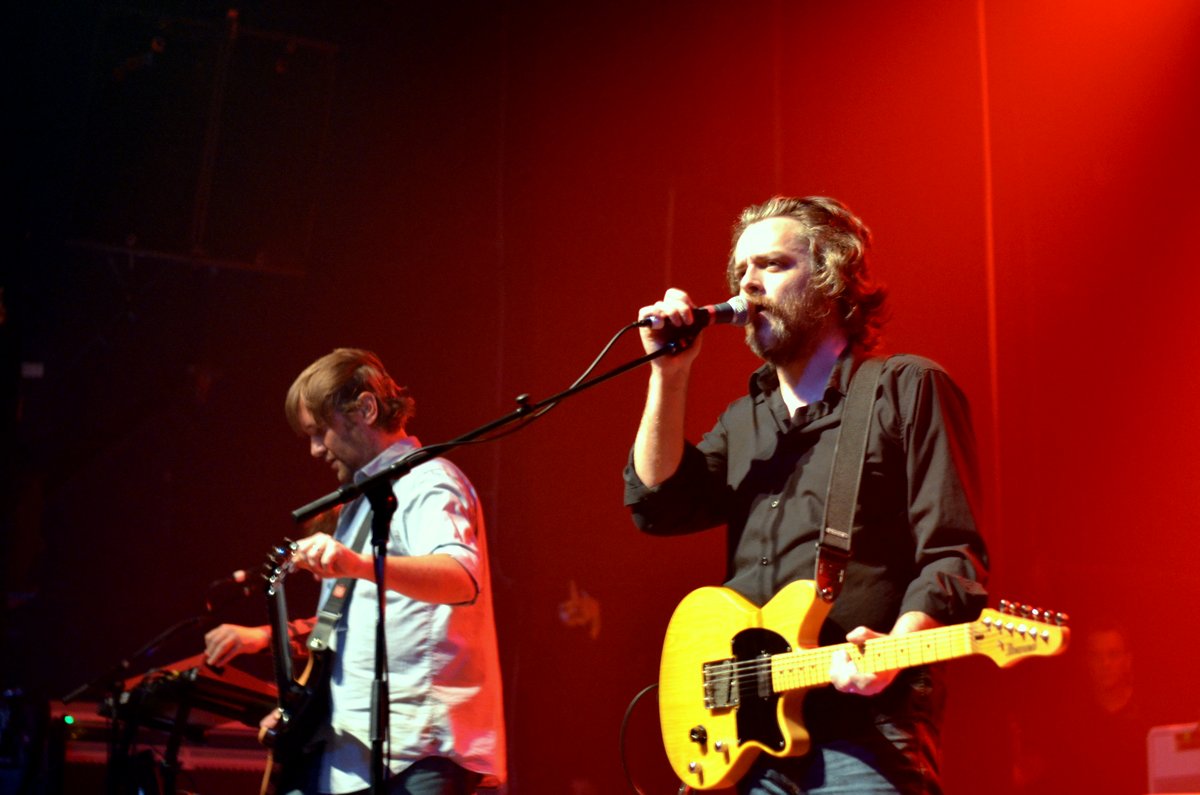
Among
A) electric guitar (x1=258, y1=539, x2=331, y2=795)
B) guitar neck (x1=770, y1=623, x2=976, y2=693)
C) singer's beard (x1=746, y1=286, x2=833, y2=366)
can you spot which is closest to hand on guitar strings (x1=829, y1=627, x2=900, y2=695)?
guitar neck (x1=770, y1=623, x2=976, y2=693)

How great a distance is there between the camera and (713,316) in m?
2.52

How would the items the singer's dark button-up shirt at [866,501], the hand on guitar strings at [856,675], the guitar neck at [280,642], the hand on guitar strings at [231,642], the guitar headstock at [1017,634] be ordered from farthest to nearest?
1. the hand on guitar strings at [231,642]
2. the guitar neck at [280,642]
3. the singer's dark button-up shirt at [866,501]
4. the hand on guitar strings at [856,675]
5. the guitar headstock at [1017,634]

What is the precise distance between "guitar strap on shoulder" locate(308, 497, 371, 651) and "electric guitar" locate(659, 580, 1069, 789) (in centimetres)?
101

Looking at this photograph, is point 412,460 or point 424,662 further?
point 424,662

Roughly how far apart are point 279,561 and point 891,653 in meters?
1.49

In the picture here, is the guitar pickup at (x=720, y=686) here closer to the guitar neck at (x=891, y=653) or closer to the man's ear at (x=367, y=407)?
the guitar neck at (x=891, y=653)

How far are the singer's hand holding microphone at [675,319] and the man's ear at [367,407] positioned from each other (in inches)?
54.1

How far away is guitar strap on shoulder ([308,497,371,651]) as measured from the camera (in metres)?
3.15

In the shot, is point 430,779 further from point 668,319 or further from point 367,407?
point 668,319

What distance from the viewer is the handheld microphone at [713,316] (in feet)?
8.07

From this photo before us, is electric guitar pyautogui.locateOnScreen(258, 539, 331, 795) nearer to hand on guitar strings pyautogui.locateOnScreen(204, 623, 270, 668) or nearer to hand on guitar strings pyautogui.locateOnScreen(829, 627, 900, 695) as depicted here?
hand on guitar strings pyautogui.locateOnScreen(204, 623, 270, 668)

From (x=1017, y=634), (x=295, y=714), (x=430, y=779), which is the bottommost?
(x=430, y=779)

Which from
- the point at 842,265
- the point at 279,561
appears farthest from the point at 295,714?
the point at 842,265

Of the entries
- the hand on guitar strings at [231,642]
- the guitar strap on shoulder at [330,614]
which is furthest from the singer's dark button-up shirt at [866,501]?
the hand on guitar strings at [231,642]
